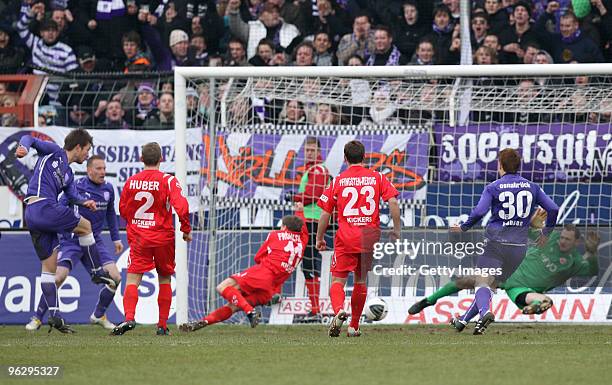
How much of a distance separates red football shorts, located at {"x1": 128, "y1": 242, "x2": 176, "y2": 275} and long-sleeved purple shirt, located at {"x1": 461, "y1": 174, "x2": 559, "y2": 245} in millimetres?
2868

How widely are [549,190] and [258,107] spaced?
12.2 ft

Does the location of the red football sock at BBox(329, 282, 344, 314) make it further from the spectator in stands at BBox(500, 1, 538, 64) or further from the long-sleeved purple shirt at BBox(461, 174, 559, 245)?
the spectator in stands at BBox(500, 1, 538, 64)

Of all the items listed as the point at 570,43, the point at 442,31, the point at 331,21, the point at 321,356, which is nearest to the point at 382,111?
the point at 442,31

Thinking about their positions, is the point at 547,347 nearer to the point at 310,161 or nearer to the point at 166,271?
the point at 166,271

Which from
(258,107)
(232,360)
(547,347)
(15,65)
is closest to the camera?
(232,360)

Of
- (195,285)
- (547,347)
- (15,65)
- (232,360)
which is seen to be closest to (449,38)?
(195,285)

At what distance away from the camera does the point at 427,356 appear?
862 centimetres

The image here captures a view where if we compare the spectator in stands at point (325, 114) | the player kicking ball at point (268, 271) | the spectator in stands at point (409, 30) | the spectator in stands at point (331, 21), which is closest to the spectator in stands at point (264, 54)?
the spectator in stands at point (331, 21)

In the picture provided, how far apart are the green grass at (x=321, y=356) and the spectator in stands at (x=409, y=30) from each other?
5.53 meters

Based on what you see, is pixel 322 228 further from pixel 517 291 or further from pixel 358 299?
pixel 517 291

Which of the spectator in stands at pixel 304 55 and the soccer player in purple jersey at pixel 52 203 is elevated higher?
the spectator in stands at pixel 304 55

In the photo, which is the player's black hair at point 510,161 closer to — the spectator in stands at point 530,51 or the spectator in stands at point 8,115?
the spectator in stands at point 530,51

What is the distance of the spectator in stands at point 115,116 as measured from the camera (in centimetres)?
1552

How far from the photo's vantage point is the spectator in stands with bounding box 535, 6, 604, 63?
50.6 ft
